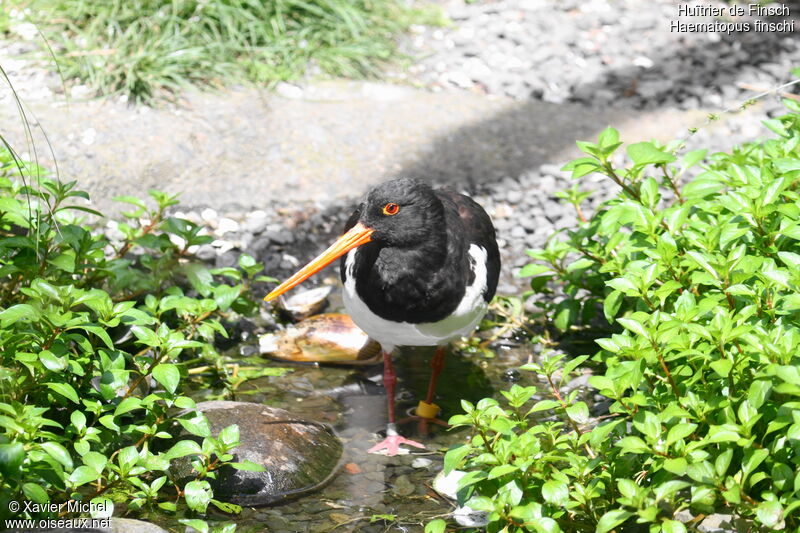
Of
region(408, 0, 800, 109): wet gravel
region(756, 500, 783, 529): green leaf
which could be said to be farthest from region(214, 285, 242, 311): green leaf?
region(408, 0, 800, 109): wet gravel

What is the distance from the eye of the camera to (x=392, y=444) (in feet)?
13.2

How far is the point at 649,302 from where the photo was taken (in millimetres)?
3342

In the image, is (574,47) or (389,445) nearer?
(389,445)

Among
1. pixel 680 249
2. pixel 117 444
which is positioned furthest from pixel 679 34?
pixel 117 444

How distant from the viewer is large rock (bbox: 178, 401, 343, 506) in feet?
11.4

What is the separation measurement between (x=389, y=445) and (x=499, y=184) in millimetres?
2787

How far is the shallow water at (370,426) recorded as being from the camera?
134 inches

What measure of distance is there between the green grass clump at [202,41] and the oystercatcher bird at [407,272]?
2951mm

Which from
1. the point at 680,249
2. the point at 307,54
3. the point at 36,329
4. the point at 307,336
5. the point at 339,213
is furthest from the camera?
the point at 307,54

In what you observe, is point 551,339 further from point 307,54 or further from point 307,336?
point 307,54

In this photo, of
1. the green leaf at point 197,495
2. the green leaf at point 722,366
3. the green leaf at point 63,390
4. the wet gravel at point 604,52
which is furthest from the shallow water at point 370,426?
the wet gravel at point 604,52

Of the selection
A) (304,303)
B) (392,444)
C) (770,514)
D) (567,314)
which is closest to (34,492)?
(392,444)

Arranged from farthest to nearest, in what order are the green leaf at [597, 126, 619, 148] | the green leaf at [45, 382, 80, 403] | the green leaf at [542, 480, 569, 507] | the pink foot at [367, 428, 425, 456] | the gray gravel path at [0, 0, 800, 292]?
the gray gravel path at [0, 0, 800, 292] → the pink foot at [367, 428, 425, 456] → the green leaf at [597, 126, 619, 148] → the green leaf at [45, 382, 80, 403] → the green leaf at [542, 480, 569, 507]

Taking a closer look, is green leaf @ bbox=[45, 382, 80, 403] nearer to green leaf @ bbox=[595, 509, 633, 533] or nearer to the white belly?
the white belly
